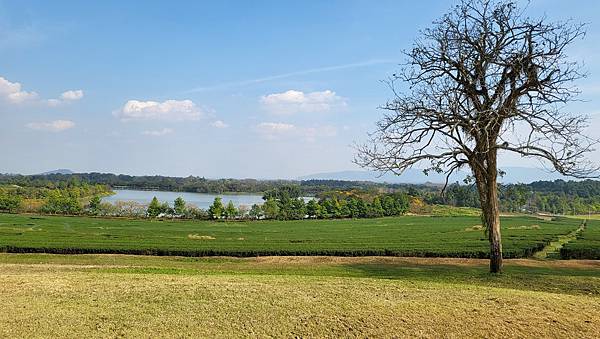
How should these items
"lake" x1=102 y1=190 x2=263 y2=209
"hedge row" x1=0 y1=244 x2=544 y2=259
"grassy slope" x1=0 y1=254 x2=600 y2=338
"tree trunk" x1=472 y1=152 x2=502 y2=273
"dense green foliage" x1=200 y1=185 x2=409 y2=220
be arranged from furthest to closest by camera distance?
"lake" x1=102 y1=190 x2=263 y2=209 < "dense green foliage" x1=200 y1=185 x2=409 y2=220 < "hedge row" x1=0 y1=244 x2=544 y2=259 < "tree trunk" x1=472 y1=152 x2=502 y2=273 < "grassy slope" x1=0 y1=254 x2=600 y2=338

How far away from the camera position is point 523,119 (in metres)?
14.8

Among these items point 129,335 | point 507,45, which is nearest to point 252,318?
point 129,335

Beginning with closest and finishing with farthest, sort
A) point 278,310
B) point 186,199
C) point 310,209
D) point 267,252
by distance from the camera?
1. point 278,310
2. point 267,252
3. point 310,209
4. point 186,199

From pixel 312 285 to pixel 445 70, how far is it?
30.6ft

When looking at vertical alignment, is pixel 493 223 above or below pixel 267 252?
above

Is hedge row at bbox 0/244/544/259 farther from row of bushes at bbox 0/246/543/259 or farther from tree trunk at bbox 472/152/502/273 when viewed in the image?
tree trunk at bbox 472/152/502/273

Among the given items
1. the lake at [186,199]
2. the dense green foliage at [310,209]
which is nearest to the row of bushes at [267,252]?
the dense green foliage at [310,209]

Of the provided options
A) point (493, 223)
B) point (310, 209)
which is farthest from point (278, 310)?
point (310, 209)

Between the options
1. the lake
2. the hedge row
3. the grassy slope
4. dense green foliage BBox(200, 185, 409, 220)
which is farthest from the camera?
the lake

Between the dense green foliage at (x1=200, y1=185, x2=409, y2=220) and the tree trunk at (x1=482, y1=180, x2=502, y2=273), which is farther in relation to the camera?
the dense green foliage at (x1=200, y1=185, x2=409, y2=220)

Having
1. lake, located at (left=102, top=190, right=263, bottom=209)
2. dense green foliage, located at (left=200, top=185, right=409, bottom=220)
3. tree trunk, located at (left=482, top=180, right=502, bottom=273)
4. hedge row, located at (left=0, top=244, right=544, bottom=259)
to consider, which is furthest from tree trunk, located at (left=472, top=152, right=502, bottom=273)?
lake, located at (left=102, top=190, right=263, bottom=209)

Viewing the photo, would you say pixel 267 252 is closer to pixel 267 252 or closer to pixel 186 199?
pixel 267 252

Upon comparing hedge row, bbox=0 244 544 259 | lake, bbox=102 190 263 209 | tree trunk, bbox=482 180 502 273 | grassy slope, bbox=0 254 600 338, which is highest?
tree trunk, bbox=482 180 502 273

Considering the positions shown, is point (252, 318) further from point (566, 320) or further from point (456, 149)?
point (456, 149)
